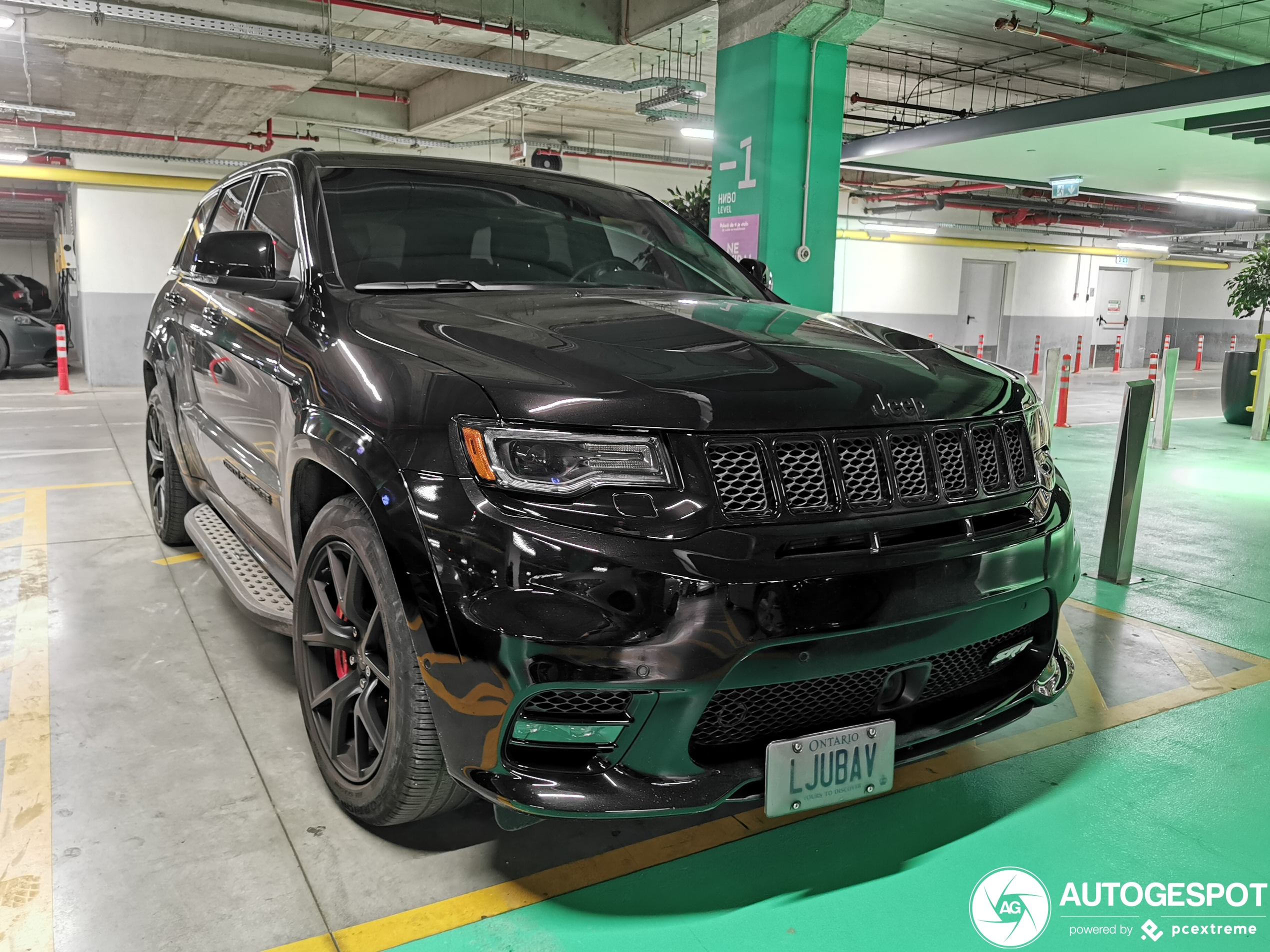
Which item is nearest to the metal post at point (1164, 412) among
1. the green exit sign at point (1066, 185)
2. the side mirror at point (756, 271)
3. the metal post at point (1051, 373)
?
the metal post at point (1051, 373)

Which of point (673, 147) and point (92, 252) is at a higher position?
point (673, 147)

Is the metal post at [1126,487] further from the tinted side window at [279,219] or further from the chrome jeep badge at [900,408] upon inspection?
the tinted side window at [279,219]

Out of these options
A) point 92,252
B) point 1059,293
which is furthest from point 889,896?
point 1059,293

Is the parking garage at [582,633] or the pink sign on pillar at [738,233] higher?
the pink sign on pillar at [738,233]

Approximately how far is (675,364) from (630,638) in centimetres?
57

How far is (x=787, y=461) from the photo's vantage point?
5.70 feet

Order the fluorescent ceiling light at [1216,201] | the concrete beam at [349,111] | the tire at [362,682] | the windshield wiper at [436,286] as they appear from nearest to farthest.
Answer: the tire at [362,682], the windshield wiper at [436,286], the concrete beam at [349,111], the fluorescent ceiling light at [1216,201]

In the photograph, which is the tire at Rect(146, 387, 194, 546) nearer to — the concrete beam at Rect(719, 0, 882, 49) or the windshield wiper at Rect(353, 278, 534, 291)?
the windshield wiper at Rect(353, 278, 534, 291)

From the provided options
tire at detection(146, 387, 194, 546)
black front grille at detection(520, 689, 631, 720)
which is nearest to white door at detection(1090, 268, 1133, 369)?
tire at detection(146, 387, 194, 546)

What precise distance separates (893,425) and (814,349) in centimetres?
28

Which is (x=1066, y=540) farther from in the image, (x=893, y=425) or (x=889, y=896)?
(x=889, y=896)

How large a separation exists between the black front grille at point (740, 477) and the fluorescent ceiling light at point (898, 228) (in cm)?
1882

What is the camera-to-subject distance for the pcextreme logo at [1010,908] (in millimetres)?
1850

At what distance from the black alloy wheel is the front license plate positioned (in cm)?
78
